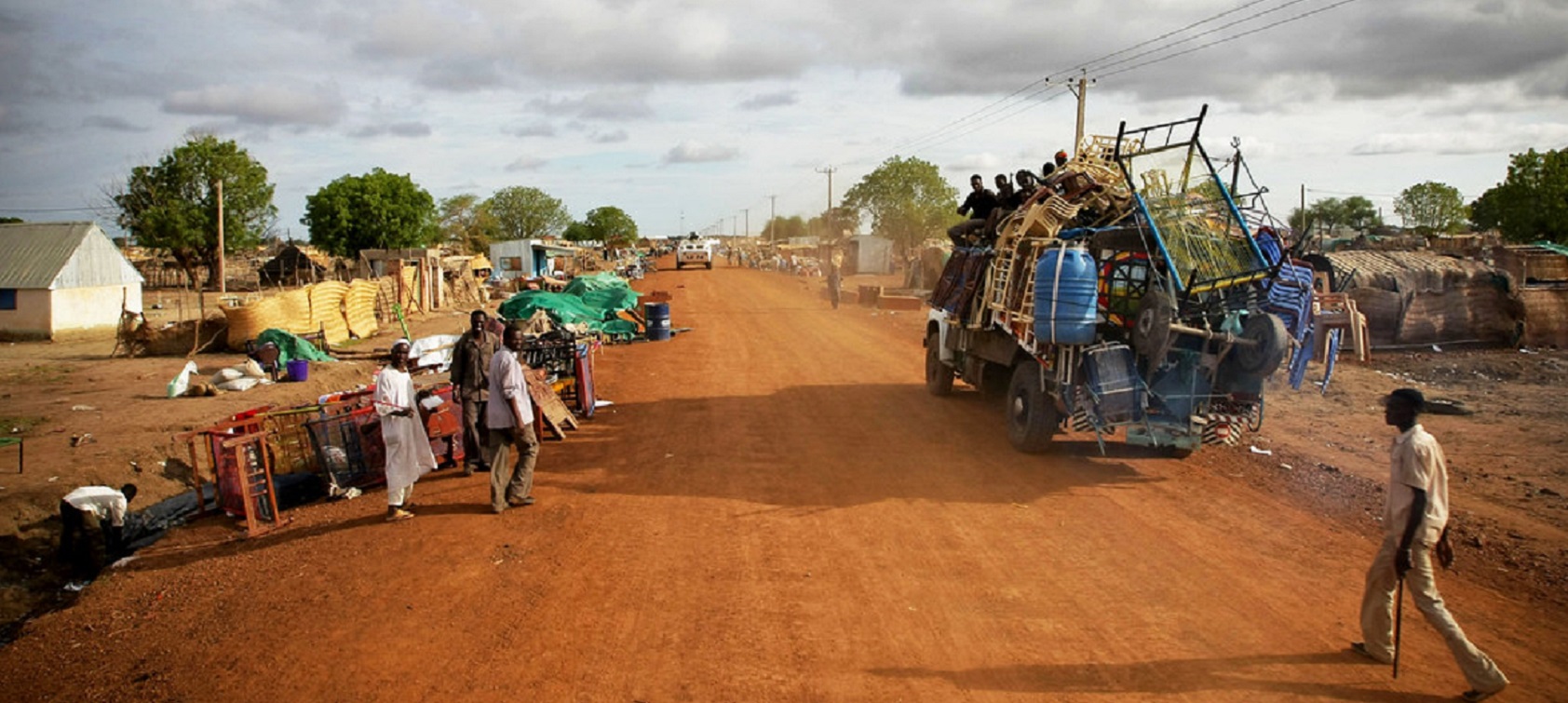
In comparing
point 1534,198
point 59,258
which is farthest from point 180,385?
point 1534,198

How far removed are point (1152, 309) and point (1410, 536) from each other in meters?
3.88

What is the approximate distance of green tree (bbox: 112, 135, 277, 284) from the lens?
3975cm

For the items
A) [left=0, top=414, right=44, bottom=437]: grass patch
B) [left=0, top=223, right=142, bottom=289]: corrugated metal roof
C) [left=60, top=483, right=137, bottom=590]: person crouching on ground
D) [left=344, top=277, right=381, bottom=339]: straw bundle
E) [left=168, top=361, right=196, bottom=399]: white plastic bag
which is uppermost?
[left=0, top=223, right=142, bottom=289]: corrugated metal roof

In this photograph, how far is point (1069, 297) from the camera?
344 inches

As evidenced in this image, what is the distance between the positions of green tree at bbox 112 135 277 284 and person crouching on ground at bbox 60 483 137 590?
1358 inches

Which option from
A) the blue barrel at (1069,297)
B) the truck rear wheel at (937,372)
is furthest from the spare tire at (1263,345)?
the truck rear wheel at (937,372)

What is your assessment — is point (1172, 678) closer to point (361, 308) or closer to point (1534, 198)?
point (361, 308)

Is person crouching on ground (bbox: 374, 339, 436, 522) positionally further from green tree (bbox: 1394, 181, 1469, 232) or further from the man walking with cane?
green tree (bbox: 1394, 181, 1469, 232)

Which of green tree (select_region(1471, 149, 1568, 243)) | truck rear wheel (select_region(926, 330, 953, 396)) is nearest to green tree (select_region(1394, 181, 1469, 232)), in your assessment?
green tree (select_region(1471, 149, 1568, 243))

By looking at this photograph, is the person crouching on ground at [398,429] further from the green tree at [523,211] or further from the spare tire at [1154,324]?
the green tree at [523,211]

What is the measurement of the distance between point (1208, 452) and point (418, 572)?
27.5ft

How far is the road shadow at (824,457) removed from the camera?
28.4 feet

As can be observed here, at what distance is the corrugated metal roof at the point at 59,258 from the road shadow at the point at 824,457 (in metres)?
22.3

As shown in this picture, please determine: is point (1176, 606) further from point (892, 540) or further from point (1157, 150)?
point (1157, 150)
